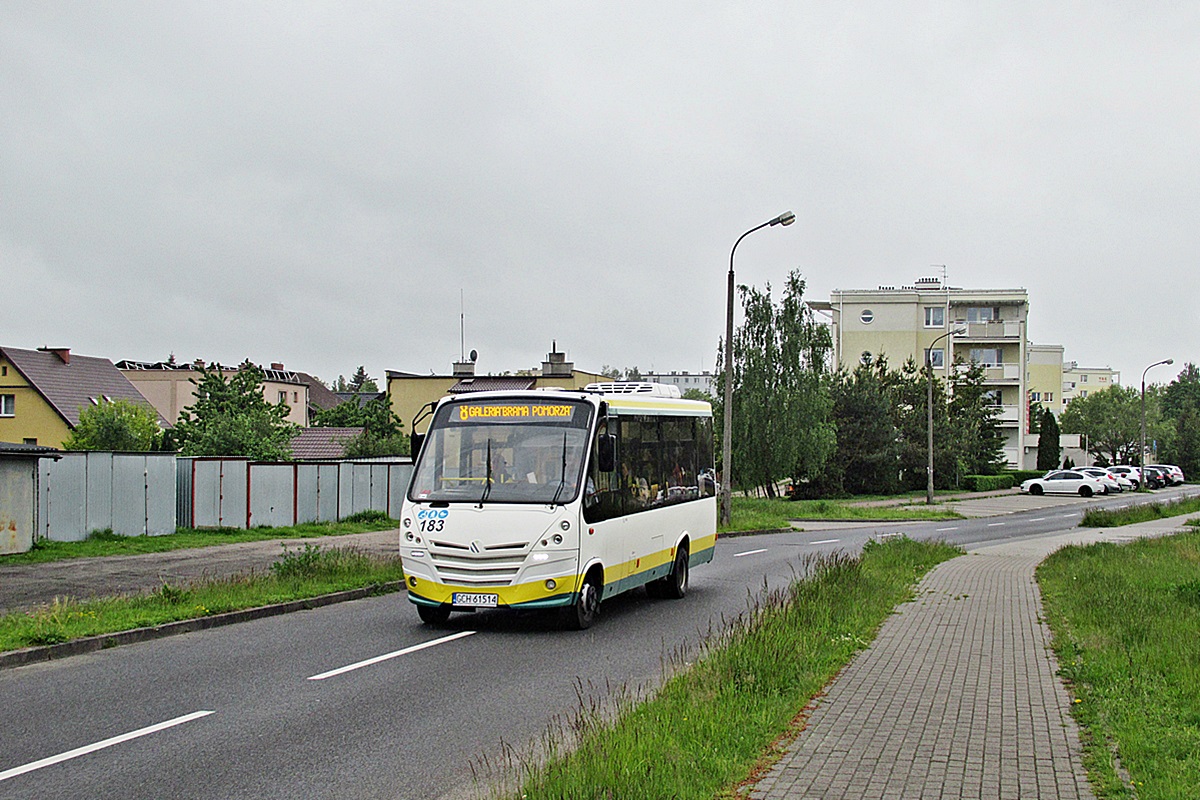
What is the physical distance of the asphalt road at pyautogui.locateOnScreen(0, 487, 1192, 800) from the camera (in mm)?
6547

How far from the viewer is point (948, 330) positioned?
82312 mm

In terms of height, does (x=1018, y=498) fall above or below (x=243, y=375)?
below

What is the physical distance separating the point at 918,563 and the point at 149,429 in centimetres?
4844

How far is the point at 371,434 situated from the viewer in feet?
171

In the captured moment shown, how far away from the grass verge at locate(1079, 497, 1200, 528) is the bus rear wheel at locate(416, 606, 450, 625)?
2807cm

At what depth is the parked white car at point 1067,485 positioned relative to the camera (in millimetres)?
62688

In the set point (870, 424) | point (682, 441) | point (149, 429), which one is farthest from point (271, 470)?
point (870, 424)

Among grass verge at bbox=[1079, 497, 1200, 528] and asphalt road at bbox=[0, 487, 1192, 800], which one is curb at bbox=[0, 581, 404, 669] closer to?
asphalt road at bbox=[0, 487, 1192, 800]

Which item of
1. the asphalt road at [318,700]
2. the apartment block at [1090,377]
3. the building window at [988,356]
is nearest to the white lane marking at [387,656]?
the asphalt road at [318,700]

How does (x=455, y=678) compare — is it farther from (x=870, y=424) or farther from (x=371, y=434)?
(x=870, y=424)

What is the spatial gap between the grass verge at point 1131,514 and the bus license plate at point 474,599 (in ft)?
93.4

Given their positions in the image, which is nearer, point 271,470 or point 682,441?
point 682,441

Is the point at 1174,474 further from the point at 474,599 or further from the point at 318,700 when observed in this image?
the point at 318,700

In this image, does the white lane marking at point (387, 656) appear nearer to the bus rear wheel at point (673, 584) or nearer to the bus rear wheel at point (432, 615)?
the bus rear wheel at point (432, 615)
